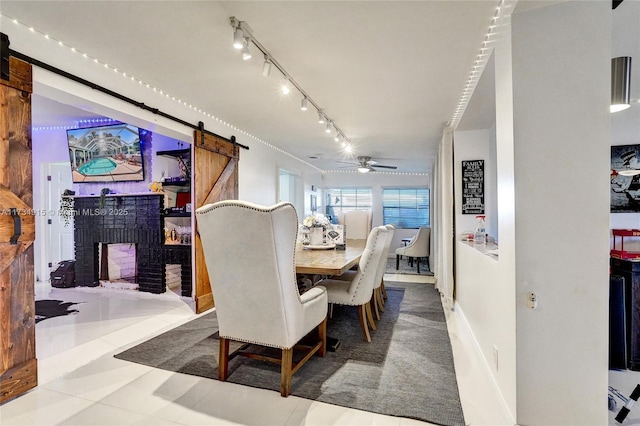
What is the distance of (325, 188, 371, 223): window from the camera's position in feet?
30.3

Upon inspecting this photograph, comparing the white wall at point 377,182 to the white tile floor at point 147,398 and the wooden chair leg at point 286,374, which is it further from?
the wooden chair leg at point 286,374

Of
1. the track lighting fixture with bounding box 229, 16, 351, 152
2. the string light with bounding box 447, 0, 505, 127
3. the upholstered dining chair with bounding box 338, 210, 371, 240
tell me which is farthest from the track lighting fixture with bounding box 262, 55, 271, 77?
the upholstered dining chair with bounding box 338, 210, 371, 240

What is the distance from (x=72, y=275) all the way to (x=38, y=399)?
3.67 metres

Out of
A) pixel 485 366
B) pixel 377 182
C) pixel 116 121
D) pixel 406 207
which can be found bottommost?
pixel 485 366

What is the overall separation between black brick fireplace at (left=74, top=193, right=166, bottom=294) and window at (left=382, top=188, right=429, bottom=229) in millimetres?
6137

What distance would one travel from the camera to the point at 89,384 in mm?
2170

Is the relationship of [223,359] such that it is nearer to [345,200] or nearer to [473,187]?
[473,187]

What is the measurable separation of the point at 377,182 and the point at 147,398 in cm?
786

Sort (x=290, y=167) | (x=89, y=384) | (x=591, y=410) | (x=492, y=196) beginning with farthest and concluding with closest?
(x=290, y=167) → (x=492, y=196) → (x=89, y=384) → (x=591, y=410)

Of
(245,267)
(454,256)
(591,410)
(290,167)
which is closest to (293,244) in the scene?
(245,267)

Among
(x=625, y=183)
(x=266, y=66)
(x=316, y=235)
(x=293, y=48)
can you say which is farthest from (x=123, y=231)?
(x=625, y=183)

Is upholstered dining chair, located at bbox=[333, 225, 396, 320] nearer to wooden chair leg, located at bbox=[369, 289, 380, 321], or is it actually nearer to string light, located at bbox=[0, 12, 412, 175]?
wooden chair leg, located at bbox=[369, 289, 380, 321]

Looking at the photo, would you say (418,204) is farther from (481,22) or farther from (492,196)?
(481,22)

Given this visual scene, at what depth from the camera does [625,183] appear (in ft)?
11.5
